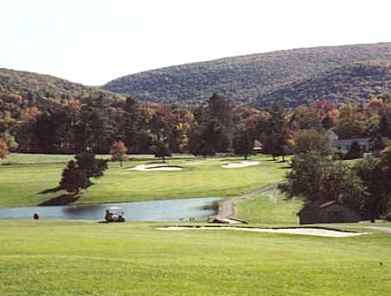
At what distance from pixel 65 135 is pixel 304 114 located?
174 feet

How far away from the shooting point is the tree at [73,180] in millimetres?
88125

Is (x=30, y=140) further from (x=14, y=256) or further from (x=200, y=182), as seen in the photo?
(x=14, y=256)

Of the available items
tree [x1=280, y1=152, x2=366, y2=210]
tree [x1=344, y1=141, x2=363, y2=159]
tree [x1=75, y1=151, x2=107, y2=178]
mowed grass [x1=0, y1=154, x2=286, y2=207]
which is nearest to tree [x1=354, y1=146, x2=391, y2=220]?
tree [x1=280, y1=152, x2=366, y2=210]

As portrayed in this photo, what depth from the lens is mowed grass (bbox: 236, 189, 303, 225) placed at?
62.7m

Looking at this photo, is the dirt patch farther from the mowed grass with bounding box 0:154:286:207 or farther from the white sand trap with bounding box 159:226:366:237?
the white sand trap with bounding box 159:226:366:237

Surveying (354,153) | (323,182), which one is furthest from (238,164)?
(323,182)

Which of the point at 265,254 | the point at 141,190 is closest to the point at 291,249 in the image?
the point at 265,254

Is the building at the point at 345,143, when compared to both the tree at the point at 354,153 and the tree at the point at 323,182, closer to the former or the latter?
the tree at the point at 354,153

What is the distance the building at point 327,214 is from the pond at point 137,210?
1047 centimetres

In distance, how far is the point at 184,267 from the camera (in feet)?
62.3

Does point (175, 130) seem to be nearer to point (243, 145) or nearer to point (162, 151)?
point (243, 145)

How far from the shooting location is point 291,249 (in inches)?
989

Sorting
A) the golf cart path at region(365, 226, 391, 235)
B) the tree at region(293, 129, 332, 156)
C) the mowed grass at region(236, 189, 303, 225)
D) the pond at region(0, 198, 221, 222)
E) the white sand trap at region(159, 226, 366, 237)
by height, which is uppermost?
the tree at region(293, 129, 332, 156)

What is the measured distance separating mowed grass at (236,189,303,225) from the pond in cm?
328
